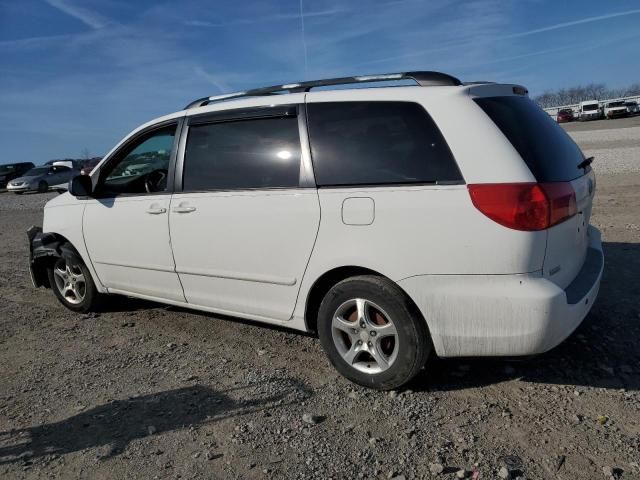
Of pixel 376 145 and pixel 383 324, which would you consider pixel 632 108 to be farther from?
pixel 383 324

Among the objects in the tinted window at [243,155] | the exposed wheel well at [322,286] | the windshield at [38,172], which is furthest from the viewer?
the windshield at [38,172]

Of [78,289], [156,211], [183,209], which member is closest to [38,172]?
[78,289]

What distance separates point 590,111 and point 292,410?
64.1 m

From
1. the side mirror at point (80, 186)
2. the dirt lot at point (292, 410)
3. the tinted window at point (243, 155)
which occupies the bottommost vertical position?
the dirt lot at point (292, 410)

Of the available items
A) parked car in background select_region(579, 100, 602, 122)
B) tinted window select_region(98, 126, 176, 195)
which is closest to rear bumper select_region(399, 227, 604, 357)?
tinted window select_region(98, 126, 176, 195)

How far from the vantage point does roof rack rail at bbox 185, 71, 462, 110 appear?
3326 millimetres

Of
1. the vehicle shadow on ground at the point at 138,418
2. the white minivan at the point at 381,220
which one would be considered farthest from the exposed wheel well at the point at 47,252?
the vehicle shadow on ground at the point at 138,418

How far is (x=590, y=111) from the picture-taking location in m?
58.2

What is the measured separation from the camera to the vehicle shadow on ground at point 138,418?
119 inches

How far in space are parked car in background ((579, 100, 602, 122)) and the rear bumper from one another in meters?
62.7

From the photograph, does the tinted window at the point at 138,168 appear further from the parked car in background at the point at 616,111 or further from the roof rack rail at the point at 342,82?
the parked car in background at the point at 616,111

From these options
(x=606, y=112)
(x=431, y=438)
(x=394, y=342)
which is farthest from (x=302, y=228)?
(x=606, y=112)

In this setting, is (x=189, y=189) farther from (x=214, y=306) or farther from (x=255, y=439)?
(x=255, y=439)

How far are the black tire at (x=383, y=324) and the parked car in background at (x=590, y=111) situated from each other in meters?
63.0
